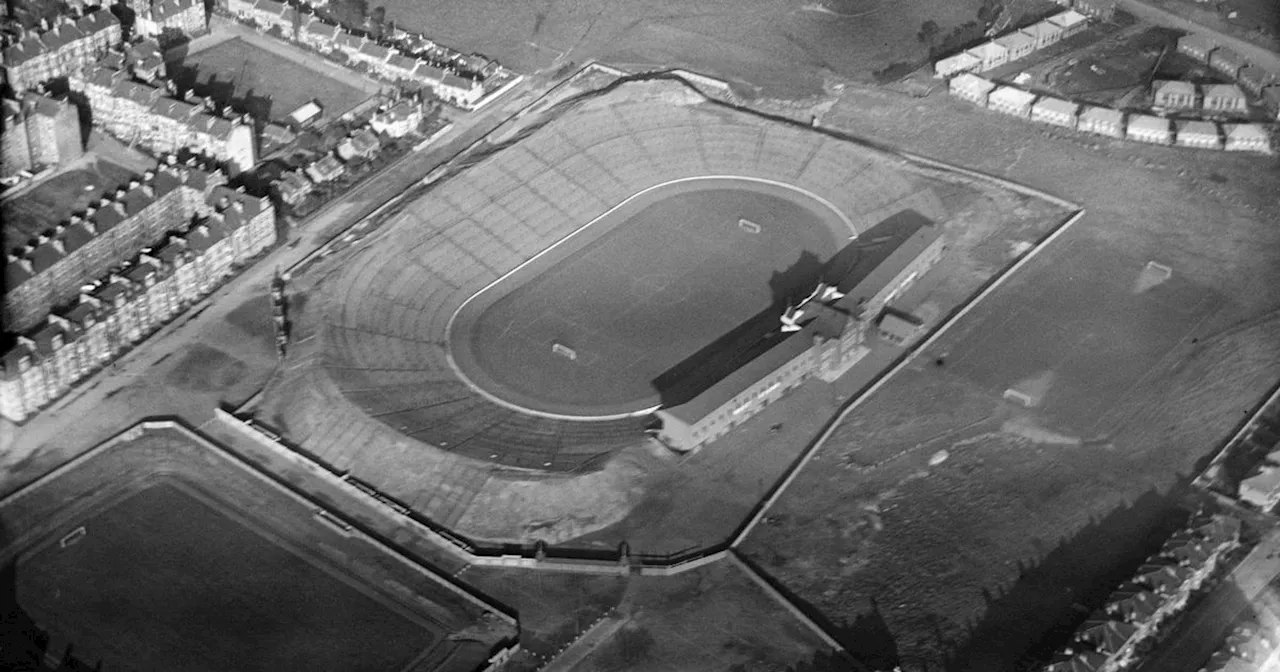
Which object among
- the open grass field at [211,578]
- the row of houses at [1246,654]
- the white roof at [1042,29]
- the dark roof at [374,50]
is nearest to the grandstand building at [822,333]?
the open grass field at [211,578]

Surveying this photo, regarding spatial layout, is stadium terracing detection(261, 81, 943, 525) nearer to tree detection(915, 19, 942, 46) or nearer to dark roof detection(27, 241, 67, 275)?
dark roof detection(27, 241, 67, 275)

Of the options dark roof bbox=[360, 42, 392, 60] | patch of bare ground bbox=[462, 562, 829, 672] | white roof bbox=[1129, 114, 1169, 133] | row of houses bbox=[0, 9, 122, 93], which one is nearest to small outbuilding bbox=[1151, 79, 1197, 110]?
white roof bbox=[1129, 114, 1169, 133]

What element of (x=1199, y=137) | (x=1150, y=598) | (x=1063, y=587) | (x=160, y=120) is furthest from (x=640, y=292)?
(x=1199, y=137)

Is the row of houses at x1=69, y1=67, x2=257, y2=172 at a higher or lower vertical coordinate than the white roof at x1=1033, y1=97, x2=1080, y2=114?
lower

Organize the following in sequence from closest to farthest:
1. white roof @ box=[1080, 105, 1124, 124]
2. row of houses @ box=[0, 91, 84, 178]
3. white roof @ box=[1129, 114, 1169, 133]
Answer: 1. row of houses @ box=[0, 91, 84, 178]
2. white roof @ box=[1129, 114, 1169, 133]
3. white roof @ box=[1080, 105, 1124, 124]

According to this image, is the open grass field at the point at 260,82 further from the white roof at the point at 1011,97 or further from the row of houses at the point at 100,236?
the white roof at the point at 1011,97

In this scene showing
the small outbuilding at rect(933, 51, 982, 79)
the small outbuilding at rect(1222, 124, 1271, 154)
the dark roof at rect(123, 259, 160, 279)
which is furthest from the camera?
the small outbuilding at rect(933, 51, 982, 79)

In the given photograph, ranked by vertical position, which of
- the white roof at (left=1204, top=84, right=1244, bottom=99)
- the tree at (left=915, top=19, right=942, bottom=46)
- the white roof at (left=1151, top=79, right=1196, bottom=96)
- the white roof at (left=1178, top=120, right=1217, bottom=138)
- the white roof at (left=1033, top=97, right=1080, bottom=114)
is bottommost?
the tree at (left=915, top=19, right=942, bottom=46)
